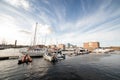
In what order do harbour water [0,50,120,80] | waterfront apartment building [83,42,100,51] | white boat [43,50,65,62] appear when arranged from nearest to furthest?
harbour water [0,50,120,80]
white boat [43,50,65,62]
waterfront apartment building [83,42,100,51]

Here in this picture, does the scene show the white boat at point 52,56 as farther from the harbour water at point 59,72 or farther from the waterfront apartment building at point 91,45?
the waterfront apartment building at point 91,45

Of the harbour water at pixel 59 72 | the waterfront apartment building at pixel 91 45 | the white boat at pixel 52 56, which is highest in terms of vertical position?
the waterfront apartment building at pixel 91 45

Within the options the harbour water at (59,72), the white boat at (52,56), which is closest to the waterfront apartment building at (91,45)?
the white boat at (52,56)

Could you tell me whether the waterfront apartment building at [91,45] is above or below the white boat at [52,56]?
above

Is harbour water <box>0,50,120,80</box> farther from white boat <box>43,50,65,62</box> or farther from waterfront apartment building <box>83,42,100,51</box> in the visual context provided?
waterfront apartment building <box>83,42,100,51</box>

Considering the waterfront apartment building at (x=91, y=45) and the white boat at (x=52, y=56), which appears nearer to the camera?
the white boat at (x=52, y=56)

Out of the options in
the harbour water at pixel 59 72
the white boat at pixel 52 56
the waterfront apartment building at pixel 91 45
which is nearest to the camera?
the harbour water at pixel 59 72

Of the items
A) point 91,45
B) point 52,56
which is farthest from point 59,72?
point 91,45

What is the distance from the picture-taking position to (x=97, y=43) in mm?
170000

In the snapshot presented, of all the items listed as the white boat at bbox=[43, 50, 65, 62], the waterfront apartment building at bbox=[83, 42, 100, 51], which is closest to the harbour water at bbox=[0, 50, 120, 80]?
the white boat at bbox=[43, 50, 65, 62]

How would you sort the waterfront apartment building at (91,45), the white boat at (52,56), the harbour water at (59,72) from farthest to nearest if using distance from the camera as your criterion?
1. the waterfront apartment building at (91,45)
2. the white boat at (52,56)
3. the harbour water at (59,72)

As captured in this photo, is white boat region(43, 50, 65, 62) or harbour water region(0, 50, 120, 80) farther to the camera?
white boat region(43, 50, 65, 62)

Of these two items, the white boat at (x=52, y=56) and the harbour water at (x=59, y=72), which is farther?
the white boat at (x=52, y=56)

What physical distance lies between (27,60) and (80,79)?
30.3 m
